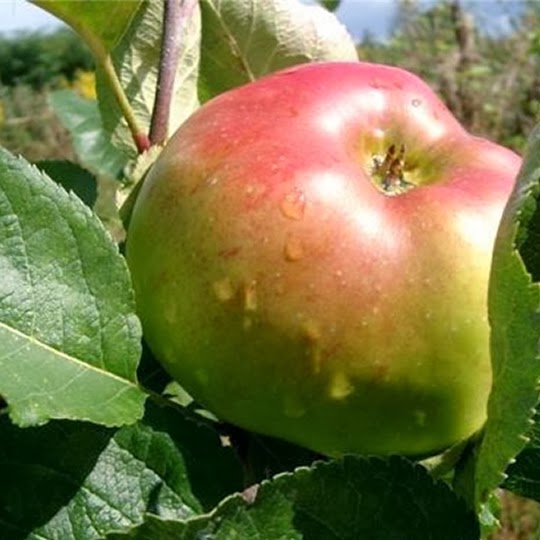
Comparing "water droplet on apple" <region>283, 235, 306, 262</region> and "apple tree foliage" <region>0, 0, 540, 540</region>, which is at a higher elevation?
"water droplet on apple" <region>283, 235, 306, 262</region>

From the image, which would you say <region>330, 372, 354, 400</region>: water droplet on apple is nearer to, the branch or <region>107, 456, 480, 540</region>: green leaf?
<region>107, 456, 480, 540</region>: green leaf

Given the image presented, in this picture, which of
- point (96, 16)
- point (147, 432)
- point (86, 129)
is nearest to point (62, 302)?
point (147, 432)

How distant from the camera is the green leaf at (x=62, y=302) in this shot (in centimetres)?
53

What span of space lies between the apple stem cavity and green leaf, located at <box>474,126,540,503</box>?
9 cm

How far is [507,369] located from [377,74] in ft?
0.64

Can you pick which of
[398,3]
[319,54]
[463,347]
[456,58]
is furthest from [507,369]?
[398,3]

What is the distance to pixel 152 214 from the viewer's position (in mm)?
555

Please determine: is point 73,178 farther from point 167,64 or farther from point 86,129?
point 86,129

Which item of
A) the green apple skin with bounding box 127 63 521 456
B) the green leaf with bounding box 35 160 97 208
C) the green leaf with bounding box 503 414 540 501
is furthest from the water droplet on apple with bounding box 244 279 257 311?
the green leaf with bounding box 35 160 97 208

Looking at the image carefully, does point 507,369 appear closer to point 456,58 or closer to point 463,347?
point 463,347

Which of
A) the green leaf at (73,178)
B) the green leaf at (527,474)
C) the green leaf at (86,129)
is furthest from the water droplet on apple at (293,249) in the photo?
the green leaf at (86,129)

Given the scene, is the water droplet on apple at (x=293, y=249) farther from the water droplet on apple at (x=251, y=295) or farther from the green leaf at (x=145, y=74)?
the green leaf at (x=145, y=74)

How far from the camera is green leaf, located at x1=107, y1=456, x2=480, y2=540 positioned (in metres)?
0.45

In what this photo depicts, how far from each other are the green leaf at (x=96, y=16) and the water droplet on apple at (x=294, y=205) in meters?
0.18
